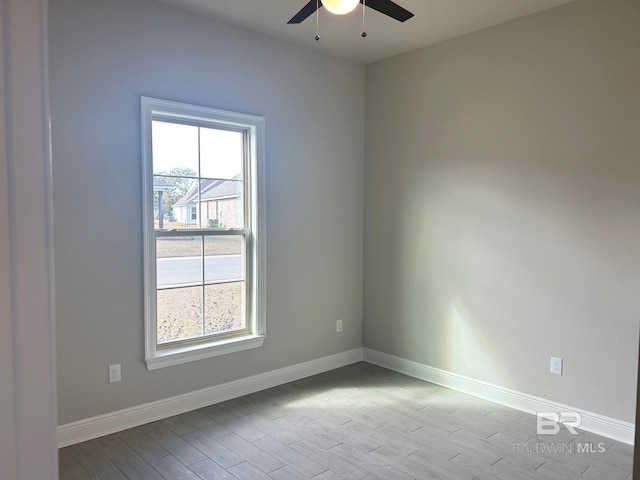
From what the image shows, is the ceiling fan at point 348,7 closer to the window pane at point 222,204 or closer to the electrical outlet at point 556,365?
the window pane at point 222,204

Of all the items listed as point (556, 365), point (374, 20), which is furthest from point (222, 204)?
point (556, 365)

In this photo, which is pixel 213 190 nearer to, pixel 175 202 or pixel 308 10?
pixel 175 202

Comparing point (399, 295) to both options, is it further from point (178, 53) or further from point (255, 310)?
point (178, 53)

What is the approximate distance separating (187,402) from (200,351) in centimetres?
37

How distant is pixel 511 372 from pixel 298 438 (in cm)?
162

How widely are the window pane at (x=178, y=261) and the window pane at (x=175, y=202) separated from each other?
0.36ft

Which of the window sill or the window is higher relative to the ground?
the window

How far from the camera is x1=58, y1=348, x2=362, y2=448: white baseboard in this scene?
2.86m

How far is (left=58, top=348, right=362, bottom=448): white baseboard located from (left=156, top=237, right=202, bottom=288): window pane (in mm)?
809

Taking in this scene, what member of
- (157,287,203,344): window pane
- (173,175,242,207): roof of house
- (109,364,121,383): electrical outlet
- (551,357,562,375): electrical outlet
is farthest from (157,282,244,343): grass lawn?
(551,357,562,375): electrical outlet

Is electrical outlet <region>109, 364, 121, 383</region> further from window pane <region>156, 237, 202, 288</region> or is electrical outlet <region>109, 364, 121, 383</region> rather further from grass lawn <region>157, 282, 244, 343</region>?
window pane <region>156, 237, 202, 288</region>

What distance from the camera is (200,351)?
3.33 m

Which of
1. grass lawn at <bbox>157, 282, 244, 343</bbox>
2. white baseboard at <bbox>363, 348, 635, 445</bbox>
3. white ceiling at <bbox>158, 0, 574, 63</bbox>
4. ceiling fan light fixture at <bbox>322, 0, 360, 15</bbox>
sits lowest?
white baseboard at <bbox>363, 348, 635, 445</bbox>

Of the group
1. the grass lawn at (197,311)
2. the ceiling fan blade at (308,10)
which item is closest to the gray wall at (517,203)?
the grass lawn at (197,311)
